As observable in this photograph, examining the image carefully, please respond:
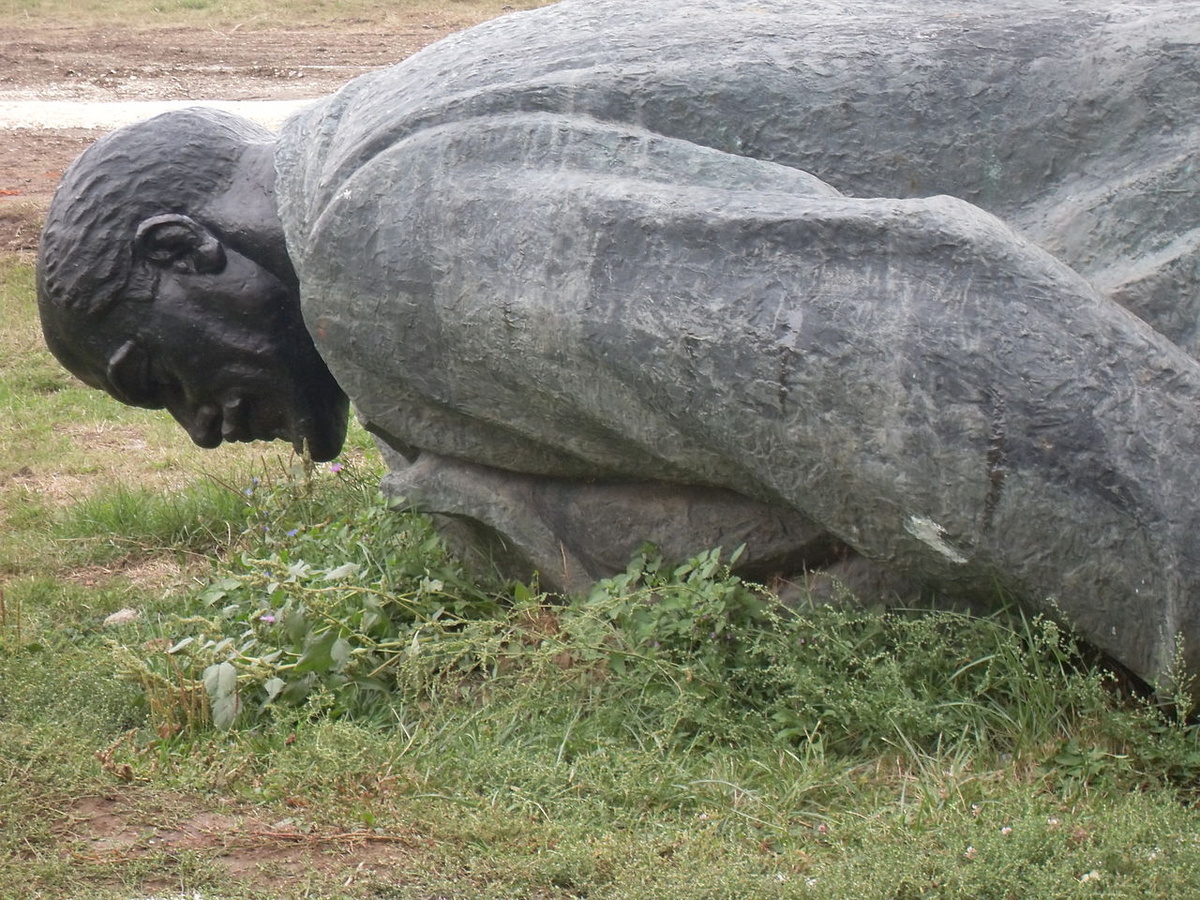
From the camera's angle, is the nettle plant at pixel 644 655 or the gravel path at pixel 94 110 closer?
the nettle plant at pixel 644 655

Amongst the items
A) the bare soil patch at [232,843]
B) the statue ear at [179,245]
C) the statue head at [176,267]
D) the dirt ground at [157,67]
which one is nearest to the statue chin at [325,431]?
the statue head at [176,267]

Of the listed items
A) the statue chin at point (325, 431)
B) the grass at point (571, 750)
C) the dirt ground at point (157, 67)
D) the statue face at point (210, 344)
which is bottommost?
the dirt ground at point (157, 67)

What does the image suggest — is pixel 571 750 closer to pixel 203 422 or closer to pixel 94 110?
pixel 203 422

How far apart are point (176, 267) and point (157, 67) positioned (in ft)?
35.6

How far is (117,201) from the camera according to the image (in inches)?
146

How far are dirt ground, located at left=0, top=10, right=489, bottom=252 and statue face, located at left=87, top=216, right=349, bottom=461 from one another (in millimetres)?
6411

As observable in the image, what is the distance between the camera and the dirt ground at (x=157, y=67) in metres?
11.1

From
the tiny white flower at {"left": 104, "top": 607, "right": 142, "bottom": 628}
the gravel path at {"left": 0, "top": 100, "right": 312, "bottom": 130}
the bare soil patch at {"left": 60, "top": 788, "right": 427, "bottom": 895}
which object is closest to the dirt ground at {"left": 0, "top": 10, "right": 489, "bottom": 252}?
the gravel path at {"left": 0, "top": 100, "right": 312, "bottom": 130}

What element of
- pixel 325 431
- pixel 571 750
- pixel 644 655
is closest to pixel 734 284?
pixel 644 655

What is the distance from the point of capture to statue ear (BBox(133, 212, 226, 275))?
366 centimetres

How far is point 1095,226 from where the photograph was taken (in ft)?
10.2

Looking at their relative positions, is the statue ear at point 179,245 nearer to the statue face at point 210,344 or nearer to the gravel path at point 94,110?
the statue face at point 210,344

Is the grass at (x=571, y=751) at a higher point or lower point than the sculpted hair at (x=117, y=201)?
lower

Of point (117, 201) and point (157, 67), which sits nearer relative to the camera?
point (117, 201)
